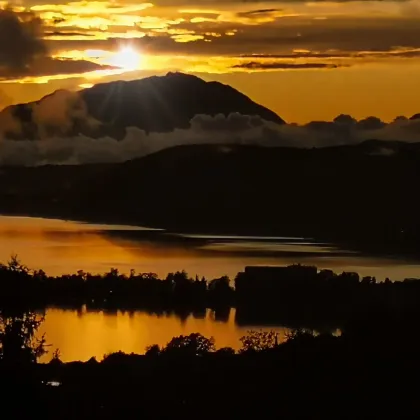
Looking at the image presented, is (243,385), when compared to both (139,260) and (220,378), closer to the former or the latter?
(220,378)

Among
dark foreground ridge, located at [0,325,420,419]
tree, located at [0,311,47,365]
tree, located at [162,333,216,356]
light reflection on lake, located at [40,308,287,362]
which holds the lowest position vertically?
light reflection on lake, located at [40,308,287,362]

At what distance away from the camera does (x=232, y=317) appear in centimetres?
4872

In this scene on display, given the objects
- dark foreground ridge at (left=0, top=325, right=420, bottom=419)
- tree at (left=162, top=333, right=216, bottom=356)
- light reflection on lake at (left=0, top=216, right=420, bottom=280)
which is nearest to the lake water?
light reflection on lake at (left=0, top=216, right=420, bottom=280)

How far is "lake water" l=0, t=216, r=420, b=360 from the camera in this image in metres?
40.7

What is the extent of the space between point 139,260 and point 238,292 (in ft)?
61.1

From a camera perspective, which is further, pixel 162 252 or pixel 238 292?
pixel 162 252

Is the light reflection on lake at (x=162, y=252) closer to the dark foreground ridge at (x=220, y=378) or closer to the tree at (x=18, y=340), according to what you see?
the dark foreground ridge at (x=220, y=378)

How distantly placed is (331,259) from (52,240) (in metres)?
27.3

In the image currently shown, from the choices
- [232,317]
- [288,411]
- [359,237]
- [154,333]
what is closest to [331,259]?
[359,237]

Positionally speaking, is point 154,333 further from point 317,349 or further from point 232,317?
point 317,349

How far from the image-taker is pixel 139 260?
7319 cm

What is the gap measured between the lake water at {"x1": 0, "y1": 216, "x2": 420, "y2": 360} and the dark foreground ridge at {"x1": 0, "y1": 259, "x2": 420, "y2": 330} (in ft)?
6.77

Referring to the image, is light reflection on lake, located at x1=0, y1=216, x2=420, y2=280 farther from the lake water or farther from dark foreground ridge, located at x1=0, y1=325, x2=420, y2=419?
dark foreground ridge, located at x1=0, y1=325, x2=420, y2=419

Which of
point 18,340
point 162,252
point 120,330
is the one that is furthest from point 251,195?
→ point 18,340
